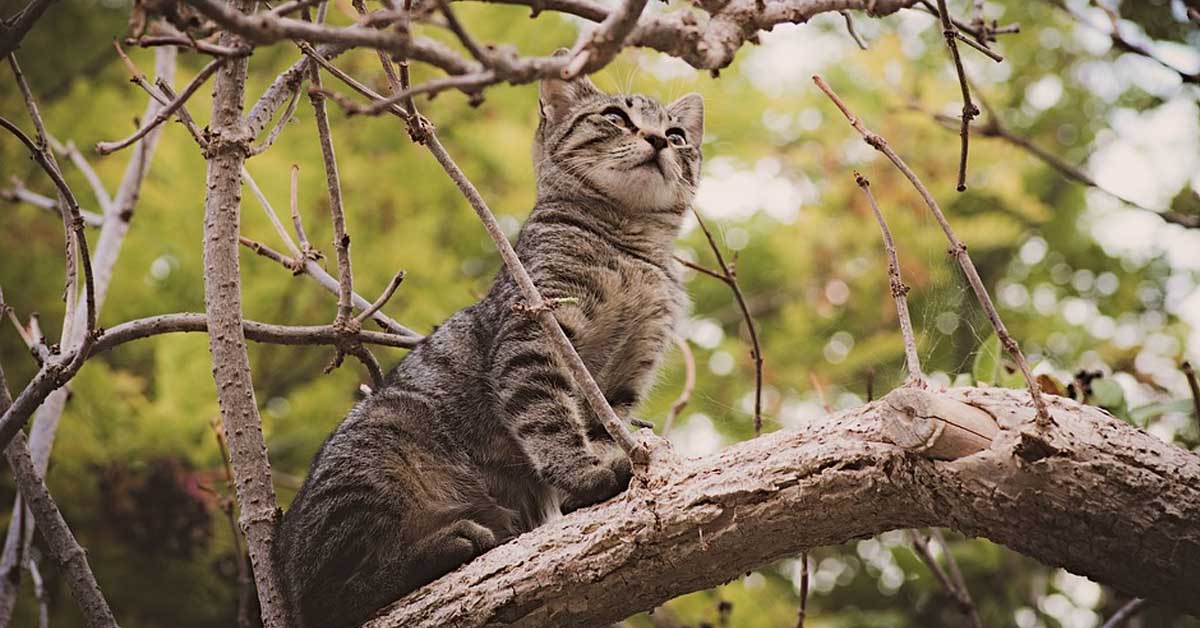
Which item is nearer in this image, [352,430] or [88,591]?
[88,591]

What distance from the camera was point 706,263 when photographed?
5395 mm

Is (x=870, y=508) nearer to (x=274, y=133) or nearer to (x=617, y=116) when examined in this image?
(x=274, y=133)

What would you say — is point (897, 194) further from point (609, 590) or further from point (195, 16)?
point (195, 16)

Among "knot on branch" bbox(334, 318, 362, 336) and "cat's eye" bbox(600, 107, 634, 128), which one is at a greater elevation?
"cat's eye" bbox(600, 107, 634, 128)

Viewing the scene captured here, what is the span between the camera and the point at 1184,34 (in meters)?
3.07

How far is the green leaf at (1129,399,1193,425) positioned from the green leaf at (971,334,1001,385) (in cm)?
38

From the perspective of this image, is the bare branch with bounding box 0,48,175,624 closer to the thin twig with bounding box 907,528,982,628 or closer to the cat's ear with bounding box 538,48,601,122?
the cat's ear with bounding box 538,48,601,122

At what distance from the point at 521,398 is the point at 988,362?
1.26 metres

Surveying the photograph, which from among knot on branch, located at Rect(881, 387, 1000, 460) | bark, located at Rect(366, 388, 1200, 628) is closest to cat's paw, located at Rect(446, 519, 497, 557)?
bark, located at Rect(366, 388, 1200, 628)

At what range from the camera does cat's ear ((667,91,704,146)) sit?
4109 millimetres

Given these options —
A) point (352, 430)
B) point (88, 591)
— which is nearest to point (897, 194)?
point (352, 430)

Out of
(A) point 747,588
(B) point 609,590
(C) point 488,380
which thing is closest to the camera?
(B) point 609,590

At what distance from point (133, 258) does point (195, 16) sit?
121 inches

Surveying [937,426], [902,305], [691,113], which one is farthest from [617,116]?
[937,426]
